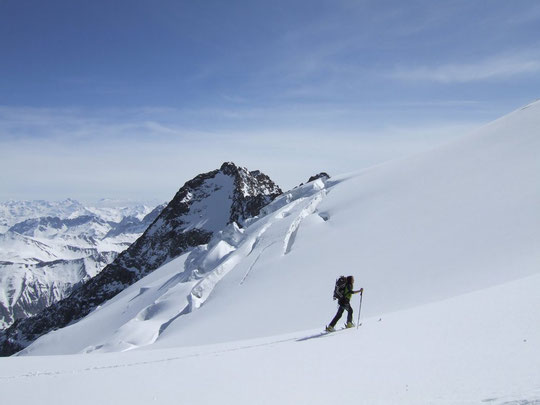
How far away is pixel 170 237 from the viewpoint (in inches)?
5527

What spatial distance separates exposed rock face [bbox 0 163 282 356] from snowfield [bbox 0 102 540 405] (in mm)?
85904

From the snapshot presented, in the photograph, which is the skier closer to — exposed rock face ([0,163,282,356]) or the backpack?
the backpack

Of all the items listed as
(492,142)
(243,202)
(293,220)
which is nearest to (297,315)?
(293,220)

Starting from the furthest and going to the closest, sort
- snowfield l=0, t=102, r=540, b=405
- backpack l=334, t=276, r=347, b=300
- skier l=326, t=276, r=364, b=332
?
backpack l=334, t=276, r=347, b=300 < skier l=326, t=276, r=364, b=332 < snowfield l=0, t=102, r=540, b=405

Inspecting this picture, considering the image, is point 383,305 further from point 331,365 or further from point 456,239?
point 331,365

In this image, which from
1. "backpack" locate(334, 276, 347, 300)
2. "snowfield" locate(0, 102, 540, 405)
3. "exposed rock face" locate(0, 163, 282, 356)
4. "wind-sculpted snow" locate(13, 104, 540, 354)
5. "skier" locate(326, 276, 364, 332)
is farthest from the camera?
"exposed rock face" locate(0, 163, 282, 356)

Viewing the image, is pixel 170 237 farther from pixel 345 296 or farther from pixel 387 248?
pixel 345 296

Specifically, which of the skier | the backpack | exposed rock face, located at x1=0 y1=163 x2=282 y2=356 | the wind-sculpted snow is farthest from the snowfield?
exposed rock face, located at x1=0 y1=163 x2=282 y2=356

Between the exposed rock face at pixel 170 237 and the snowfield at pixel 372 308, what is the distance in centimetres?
8590

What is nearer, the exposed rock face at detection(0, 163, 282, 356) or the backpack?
the backpack

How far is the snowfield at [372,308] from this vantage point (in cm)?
602

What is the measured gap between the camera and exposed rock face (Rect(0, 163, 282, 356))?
425ft

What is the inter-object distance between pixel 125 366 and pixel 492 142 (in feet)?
101

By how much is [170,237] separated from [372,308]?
132 meters
